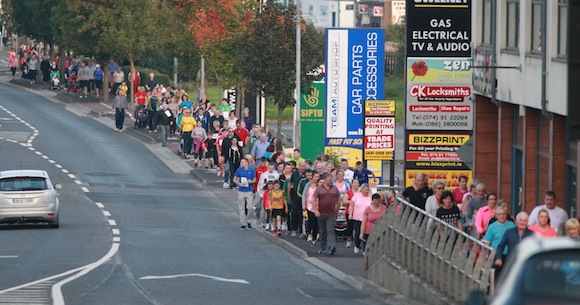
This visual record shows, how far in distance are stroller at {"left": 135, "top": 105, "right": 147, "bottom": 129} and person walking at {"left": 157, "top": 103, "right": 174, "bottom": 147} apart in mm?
3951

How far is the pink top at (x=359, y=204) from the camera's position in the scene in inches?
1133

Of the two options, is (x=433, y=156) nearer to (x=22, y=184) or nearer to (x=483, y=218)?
(x=22, y=184)

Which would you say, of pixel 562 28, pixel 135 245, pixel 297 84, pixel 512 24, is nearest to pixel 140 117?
pixel 297 84

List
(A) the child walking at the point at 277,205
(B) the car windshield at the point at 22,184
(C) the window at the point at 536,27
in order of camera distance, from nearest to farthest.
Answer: (C) the window at the point at 536,27 < (A) the child walking at the point at 277,205 < (B) the car windshield at the point at 22,184

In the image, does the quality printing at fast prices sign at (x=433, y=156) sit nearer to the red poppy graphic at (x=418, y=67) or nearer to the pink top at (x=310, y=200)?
the red poppy graphic at (x=418, y=67)

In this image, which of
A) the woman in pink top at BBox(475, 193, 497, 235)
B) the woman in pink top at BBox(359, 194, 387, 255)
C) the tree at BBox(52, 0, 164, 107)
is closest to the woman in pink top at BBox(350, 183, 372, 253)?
the woman in pink top at BBox(359, 194, 387, 255)

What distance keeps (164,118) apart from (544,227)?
34.7m

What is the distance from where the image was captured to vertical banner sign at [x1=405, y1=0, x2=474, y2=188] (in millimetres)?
30141

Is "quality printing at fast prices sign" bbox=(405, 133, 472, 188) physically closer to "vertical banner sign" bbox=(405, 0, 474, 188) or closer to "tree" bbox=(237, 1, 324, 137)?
"vertical banner sign" bbox=(405, 0, 474, 188)

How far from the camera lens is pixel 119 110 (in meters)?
57.6

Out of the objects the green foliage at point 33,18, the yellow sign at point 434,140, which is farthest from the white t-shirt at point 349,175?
the green foliage at point 33,18

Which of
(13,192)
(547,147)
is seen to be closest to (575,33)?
(547,147)

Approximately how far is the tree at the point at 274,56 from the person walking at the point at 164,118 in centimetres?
303

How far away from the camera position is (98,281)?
77.0ft
